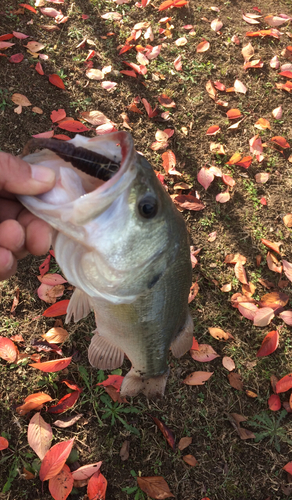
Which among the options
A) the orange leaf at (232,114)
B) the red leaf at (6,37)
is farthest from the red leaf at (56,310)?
the red leaf at (6,37)

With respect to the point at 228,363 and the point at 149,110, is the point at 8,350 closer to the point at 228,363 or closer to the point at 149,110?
the point at 228,363

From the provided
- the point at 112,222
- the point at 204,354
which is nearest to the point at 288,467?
the point at 204,354

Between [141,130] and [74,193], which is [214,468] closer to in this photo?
[74,193]

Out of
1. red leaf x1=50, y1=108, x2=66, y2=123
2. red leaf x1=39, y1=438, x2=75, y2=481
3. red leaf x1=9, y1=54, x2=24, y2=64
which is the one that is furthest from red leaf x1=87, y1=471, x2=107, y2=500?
red leaf x1=9, y1=54, x2=24, y2=64

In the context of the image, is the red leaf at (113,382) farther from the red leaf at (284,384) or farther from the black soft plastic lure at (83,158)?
the black soft plastic lure at (83,158)

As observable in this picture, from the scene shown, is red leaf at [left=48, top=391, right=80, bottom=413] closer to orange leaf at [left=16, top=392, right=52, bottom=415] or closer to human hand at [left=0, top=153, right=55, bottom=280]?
orange leaf at [left=16, top=392, right=52, bottom=415]
